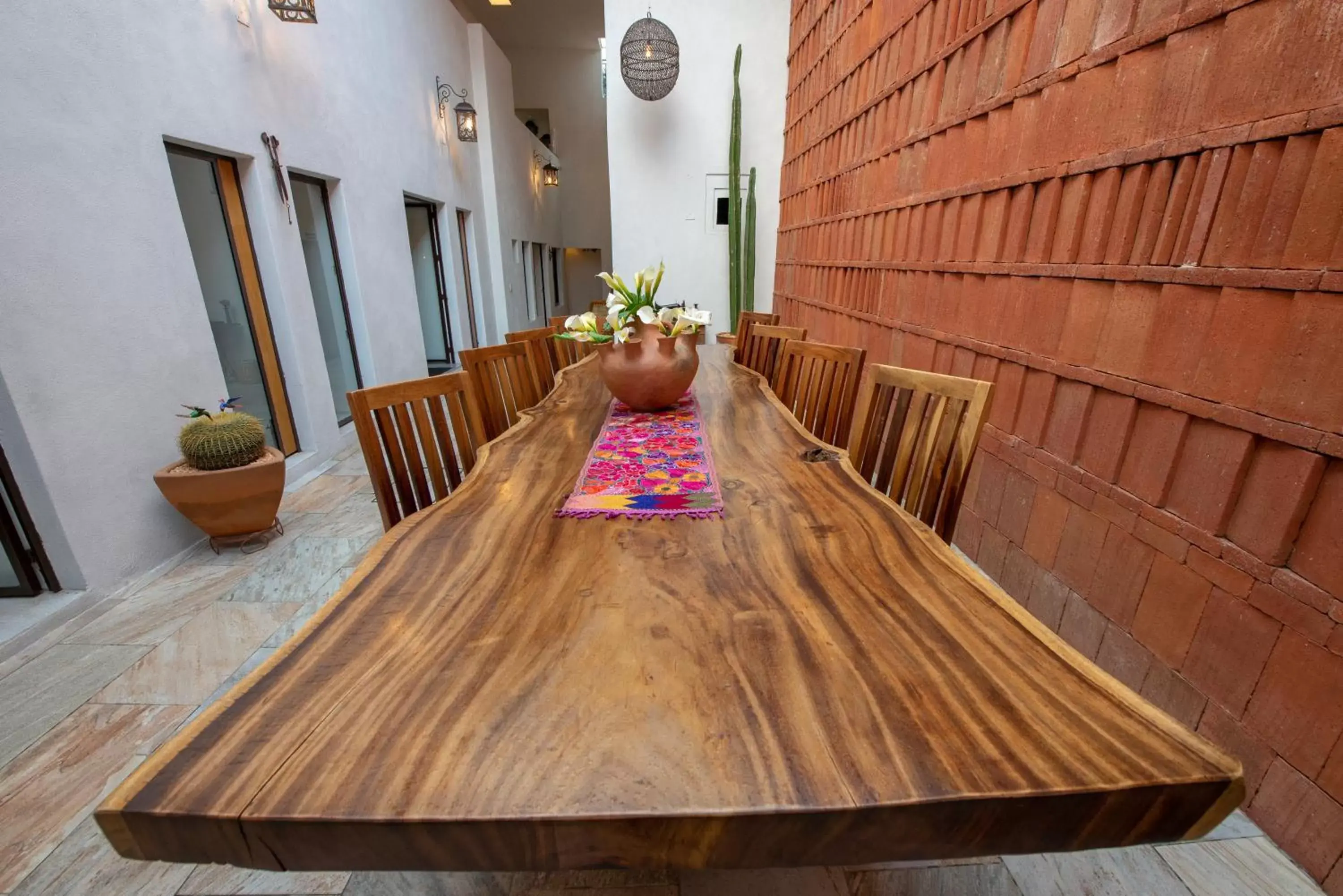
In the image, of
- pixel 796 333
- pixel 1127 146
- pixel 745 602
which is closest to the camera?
pixel 745 602

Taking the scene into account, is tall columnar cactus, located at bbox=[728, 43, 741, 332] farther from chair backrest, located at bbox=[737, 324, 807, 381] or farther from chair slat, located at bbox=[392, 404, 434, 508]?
chair slat, located at bbox=[392, 404, 434, 508]

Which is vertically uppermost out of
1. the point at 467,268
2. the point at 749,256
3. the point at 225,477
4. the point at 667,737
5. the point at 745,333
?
the point at 749,256

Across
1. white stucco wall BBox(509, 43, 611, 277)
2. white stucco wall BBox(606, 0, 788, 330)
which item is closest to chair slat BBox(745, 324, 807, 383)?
white stucco wall BBox(606, 0, 788, 330)

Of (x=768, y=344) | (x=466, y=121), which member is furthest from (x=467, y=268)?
(x=768, y=344)

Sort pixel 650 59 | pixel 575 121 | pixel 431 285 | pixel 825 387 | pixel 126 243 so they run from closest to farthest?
pixel 825 387 < pixel 126 243 < pixel 650 59 < pixel 431 285 < pixel 575 121

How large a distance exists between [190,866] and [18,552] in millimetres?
1438

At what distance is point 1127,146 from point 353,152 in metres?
4.37

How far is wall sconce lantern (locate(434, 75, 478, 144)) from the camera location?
18.1 feet

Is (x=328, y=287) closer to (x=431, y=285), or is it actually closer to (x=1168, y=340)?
(x=431, y=285)

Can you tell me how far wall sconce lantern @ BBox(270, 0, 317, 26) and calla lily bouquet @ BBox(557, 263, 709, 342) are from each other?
257 centimetres

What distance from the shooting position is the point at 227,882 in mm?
1089

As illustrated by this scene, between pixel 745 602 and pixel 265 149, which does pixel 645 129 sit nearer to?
pixel 265 149

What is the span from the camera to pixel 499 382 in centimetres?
203

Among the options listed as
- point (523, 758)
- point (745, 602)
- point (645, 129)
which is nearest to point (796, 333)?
point (745, 602)
